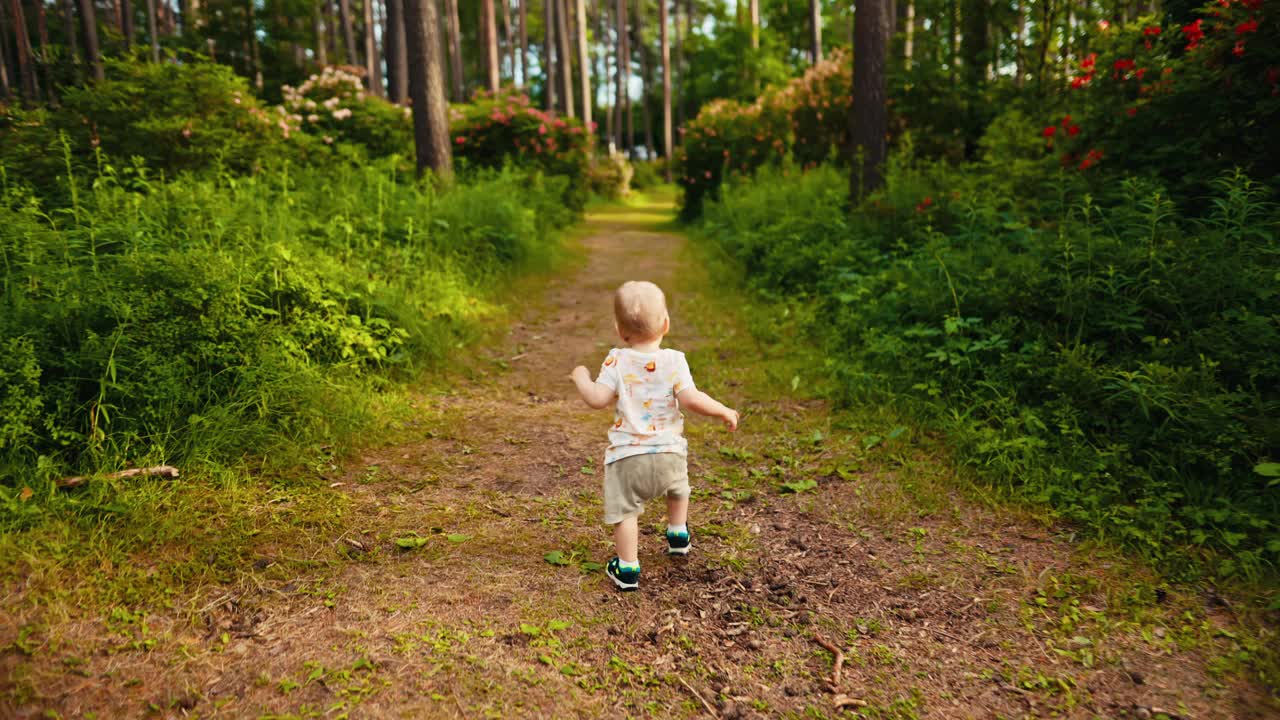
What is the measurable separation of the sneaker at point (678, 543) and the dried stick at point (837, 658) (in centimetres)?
75

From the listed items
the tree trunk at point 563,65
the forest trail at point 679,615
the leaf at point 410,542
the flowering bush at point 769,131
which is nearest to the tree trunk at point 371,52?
the tree trunk at point 563,65

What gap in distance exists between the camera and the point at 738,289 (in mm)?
8883

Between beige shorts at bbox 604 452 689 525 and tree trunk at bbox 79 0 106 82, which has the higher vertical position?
tree trunk at bbox 79 0 106 82

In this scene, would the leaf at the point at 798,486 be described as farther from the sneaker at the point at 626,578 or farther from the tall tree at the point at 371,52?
the tall tree at the point at 371,52

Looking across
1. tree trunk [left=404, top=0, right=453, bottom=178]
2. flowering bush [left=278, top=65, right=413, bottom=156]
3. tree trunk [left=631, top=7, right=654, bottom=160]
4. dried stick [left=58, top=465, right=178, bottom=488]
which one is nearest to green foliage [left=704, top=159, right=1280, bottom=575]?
dried stick [left=58, top=465, right=178, bottom=488]

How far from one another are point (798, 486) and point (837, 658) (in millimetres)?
1538

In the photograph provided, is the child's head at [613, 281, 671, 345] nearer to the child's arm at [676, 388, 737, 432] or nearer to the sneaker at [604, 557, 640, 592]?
the child's arm at [676, 388, 737, 432]

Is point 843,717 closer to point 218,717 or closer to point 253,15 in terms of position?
point 218,717

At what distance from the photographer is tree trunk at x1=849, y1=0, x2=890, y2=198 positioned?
8594 mm

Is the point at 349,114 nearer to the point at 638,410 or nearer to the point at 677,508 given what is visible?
the point at 638,410

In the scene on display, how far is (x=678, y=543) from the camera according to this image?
3.34 metres

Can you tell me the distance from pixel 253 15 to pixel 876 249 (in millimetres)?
16368

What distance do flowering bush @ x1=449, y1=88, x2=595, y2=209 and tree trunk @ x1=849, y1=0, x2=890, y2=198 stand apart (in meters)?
7.56

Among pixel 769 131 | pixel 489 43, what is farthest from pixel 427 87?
pixel 489 43
